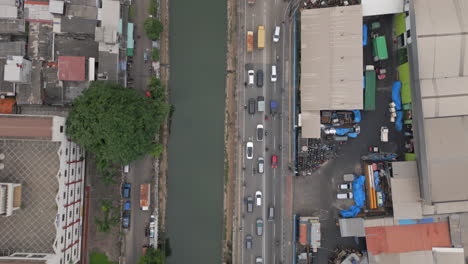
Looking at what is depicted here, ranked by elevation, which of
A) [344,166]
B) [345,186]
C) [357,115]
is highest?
[357,115]

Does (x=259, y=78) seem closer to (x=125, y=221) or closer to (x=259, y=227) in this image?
(x=259, y=227)

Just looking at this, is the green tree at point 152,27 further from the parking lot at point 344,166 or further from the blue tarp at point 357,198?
the blue tarp at point 357,198

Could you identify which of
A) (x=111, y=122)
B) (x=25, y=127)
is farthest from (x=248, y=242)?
(x=25, y=127)

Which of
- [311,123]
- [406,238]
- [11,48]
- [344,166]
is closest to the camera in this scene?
[11,48]

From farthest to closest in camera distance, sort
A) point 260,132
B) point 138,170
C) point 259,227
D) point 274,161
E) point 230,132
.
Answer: point 230,132, point 260,132, point 274,161, point 138,170, point 259,227

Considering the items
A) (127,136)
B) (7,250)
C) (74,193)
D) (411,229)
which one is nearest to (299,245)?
(411,229)

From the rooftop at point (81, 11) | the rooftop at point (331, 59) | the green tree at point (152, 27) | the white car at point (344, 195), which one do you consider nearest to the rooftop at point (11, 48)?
the rooftop at point (81, 11)

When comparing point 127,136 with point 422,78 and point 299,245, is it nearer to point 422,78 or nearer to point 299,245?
point 299,245
